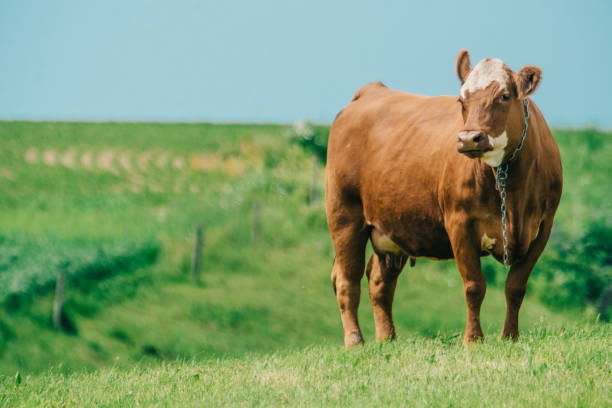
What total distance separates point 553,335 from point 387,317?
1.85 m

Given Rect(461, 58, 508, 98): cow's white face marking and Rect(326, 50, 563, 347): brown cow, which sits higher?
Rect(461, 58, 508, 98): cow's white face marking

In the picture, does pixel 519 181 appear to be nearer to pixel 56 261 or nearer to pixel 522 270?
pixel 522 270

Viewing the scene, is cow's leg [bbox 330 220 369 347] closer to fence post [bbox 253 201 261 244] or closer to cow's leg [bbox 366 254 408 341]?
cow's leg [bbox 366 254 408 341]

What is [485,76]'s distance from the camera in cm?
593

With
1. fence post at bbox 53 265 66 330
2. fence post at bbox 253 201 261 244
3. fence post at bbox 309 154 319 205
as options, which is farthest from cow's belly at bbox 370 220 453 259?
fence post at bbox 309 154 319 205

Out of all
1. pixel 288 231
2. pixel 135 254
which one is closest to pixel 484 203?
pixel 135 254

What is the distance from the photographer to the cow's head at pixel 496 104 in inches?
226

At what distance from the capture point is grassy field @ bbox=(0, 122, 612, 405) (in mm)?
6289

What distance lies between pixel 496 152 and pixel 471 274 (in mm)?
1070

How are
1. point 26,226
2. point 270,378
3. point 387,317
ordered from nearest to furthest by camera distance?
point 270,378 → point 387,317 → point 26,226

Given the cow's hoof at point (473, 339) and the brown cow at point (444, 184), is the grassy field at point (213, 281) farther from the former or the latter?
the brown cow at point (444, 184)

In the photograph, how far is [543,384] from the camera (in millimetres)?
5160

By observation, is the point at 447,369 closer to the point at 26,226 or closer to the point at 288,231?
the point at 288,231

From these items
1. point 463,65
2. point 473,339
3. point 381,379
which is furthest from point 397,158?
point 381,379
